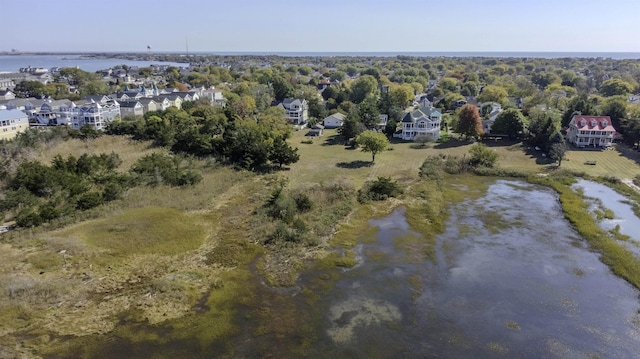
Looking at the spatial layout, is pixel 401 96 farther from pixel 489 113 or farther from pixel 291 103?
pixel 291 103

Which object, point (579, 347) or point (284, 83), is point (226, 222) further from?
point (284, 83)

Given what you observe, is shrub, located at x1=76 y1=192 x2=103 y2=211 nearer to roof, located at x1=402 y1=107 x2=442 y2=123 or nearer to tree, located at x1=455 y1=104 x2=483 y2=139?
roof, located at x1=402 y1=107 x2=442 y2=123

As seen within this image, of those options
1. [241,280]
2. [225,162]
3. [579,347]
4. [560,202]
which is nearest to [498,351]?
[579,347]

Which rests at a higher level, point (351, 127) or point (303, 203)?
point (351, 127)

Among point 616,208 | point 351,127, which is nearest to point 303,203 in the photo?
point 351,127

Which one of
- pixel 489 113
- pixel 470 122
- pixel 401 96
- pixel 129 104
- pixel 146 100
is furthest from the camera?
pixel 401 96
